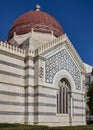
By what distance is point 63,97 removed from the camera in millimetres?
31281

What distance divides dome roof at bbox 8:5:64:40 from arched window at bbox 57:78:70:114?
9.48 meters

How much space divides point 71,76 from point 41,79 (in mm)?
6861

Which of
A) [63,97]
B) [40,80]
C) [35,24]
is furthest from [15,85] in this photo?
[35,24]

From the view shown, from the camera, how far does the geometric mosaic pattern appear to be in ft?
95.5

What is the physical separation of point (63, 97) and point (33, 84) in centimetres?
580

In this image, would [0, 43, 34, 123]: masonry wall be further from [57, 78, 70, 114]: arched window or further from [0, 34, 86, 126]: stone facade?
[57, 78, 70, 114]: arched window

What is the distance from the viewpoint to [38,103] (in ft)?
87.2

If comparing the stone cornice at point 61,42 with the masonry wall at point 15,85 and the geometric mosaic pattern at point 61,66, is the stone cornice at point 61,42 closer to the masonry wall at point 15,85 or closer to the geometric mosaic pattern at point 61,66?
the geometric mosaic pattern at point 61,66

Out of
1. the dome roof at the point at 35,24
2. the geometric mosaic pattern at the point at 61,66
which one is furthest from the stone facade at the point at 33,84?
the dome roof at the point at 35,24

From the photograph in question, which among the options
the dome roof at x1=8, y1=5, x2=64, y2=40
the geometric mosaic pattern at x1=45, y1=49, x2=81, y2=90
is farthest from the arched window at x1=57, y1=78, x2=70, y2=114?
Answer: the dome roof at x1=8, y1=5, x2=64, y2=40

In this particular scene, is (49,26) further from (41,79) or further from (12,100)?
(12,100)

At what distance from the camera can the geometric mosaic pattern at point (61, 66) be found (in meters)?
29.1

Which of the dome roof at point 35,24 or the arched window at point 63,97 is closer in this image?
the arched window at point 63,97

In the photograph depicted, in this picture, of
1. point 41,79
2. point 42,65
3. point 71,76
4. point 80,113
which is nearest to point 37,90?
point 41,79
